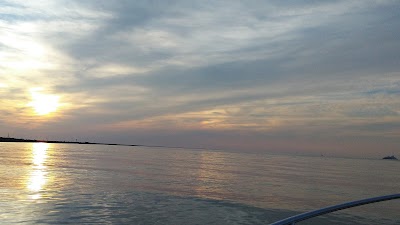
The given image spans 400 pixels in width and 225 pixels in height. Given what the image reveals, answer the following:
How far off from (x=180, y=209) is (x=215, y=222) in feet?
15.0

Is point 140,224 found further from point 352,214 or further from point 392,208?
point 392,208

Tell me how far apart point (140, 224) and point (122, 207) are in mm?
5447

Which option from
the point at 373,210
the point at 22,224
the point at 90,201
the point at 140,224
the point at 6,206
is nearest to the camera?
the point at 22,224

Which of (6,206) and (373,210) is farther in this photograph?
(373,210)

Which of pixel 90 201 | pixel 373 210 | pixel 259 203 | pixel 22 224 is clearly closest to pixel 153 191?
pixel 90 201

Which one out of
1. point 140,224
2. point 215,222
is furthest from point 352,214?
point 140,224

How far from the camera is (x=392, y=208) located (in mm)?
31094

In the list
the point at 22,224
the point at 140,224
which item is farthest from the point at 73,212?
the point at 140,224

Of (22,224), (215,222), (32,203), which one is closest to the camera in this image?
(22,224)

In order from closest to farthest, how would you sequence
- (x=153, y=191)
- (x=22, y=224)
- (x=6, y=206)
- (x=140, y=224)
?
1. (x=22, y=224)
2. (x=140, y=224)
3. (x=6, y=206)
4. (x=153, y=191)

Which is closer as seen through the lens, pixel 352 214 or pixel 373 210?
pixel 352 214

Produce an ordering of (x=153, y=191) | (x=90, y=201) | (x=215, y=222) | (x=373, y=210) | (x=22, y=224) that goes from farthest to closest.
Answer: (x=153, y=191), (x=373, y=210), (x=90, y=201), (x=215, y=222), (x=22, y=224)

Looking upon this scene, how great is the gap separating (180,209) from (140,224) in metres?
5.69

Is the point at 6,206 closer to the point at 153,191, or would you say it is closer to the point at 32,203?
the point at 32,203
